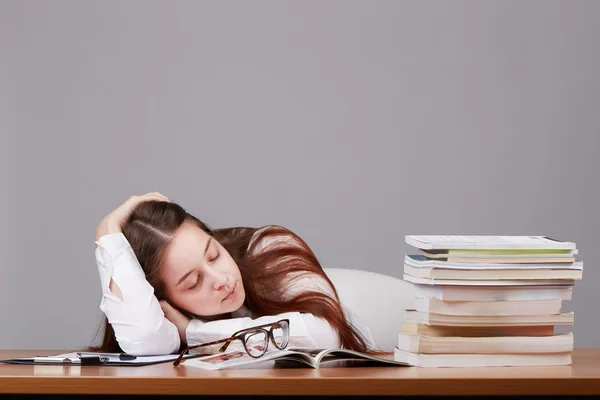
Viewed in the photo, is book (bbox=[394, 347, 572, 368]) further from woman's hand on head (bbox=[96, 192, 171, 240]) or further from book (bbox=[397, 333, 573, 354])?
woman's hand on head (bbox=[96, 192, 171, 240])

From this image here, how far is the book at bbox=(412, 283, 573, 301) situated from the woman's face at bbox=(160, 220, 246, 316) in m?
0.77

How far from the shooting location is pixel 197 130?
3.38 m

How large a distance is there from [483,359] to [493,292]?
4.7 inches

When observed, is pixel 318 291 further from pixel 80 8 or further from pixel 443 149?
pixel 80 8

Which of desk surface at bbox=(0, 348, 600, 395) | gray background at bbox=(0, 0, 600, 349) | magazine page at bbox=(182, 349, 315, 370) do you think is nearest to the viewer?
desk surface at bbox=(0, 348, 600, 395)

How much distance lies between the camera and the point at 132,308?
2018mm

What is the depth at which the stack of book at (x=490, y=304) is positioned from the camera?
1438 mm

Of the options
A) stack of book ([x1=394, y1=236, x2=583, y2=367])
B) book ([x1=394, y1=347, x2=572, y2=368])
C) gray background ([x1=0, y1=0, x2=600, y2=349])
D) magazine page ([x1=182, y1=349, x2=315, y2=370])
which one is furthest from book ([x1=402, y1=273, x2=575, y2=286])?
gray background ([x1=0, y1=0, x2=600, y2=349])

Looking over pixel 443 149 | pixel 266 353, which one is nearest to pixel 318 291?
pixel 266 353

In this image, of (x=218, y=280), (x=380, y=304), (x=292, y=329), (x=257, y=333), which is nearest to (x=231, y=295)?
(x=218, y=280)

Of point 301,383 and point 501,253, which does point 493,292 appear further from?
point 301,383

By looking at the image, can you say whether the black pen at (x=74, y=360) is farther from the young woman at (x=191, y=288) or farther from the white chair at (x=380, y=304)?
the white chair at (x=380, y=304)

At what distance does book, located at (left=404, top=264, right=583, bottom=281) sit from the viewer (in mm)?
1442

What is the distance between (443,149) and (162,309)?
160 cm
